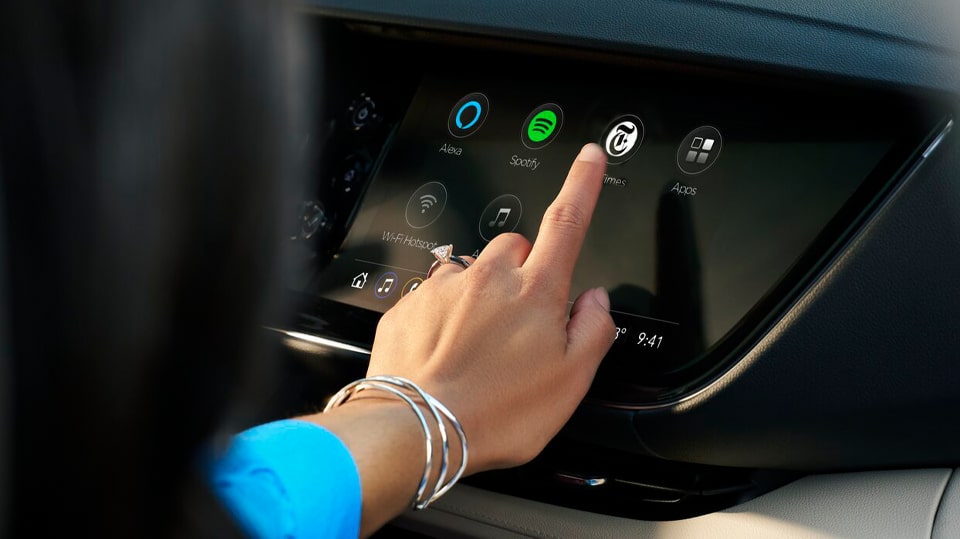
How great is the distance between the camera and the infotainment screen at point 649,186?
30.4 inches

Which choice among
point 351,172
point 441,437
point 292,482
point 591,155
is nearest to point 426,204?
point 351,172

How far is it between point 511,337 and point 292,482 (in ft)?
0.78

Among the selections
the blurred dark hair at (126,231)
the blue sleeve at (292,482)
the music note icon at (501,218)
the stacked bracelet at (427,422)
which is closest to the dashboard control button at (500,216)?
the music note icon at (501,218)

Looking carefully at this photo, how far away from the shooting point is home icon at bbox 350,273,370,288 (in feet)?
3.13

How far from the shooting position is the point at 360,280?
96cm

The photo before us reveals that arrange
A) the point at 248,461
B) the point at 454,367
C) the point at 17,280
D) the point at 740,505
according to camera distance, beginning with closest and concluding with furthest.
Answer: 1. the point at 17,280
2. the point at 248,461
3. the point at 454,367
4. the point at 740,505

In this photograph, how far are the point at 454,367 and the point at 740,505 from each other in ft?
0.96

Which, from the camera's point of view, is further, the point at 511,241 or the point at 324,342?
the point at 324,342

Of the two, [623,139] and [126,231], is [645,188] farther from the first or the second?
[126,231]

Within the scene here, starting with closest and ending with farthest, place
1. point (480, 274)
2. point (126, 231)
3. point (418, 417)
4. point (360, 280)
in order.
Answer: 1. point (126, 231)
2. point (418, 417)
3. point (480, 274)
4. point (360, 280)

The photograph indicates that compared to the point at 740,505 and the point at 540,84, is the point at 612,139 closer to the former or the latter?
the point at 540,84

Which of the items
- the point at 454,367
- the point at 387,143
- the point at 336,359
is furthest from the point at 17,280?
the point at 387,143

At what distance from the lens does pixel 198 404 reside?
36 centimetres

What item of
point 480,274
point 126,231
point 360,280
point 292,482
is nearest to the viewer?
point 126,231
